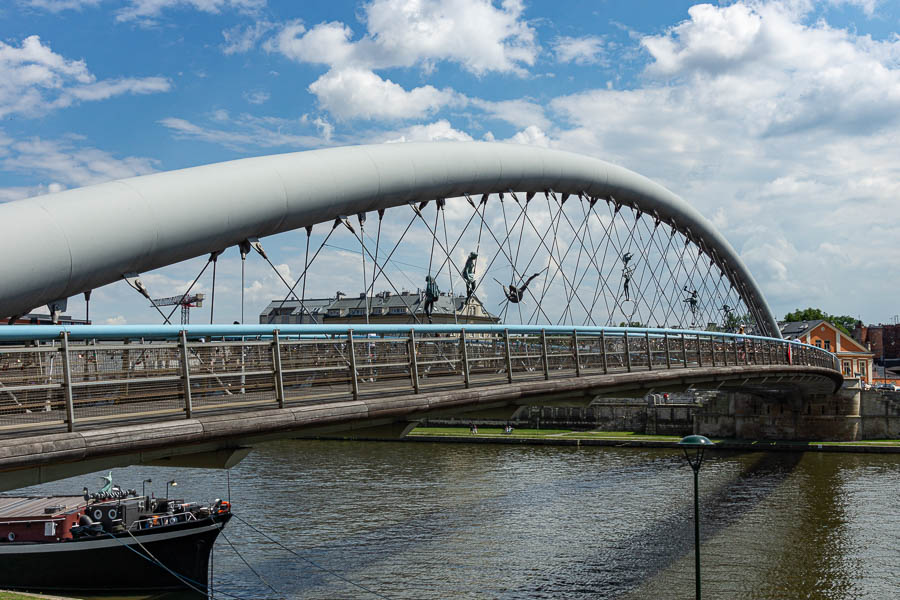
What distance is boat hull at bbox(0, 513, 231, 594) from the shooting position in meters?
20.3

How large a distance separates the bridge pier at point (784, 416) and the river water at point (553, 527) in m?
4.85

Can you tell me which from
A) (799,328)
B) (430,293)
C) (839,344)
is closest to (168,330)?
(430,293)

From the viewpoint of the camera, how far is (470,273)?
24.4 meters

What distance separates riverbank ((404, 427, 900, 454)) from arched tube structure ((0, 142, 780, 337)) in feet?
82.8

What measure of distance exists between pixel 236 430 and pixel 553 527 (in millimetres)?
→ 18263

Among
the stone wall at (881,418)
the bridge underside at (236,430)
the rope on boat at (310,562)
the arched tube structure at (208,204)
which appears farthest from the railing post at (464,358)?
the stone wall at (881,418)

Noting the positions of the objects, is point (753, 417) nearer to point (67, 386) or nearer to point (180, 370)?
point (180, 370)

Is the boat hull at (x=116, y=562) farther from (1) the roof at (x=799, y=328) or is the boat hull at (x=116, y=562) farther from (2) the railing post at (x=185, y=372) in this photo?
(1) the roof at (x=799, y=328)

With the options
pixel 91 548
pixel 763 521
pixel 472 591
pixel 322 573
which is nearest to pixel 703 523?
pixel 763 521

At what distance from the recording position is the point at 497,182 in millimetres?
25984

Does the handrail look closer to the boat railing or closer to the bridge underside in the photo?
the bridge underside

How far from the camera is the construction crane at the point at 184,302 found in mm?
15180

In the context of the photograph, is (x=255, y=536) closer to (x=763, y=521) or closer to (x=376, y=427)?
(x=376, y=427)

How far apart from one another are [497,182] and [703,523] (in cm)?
1245
